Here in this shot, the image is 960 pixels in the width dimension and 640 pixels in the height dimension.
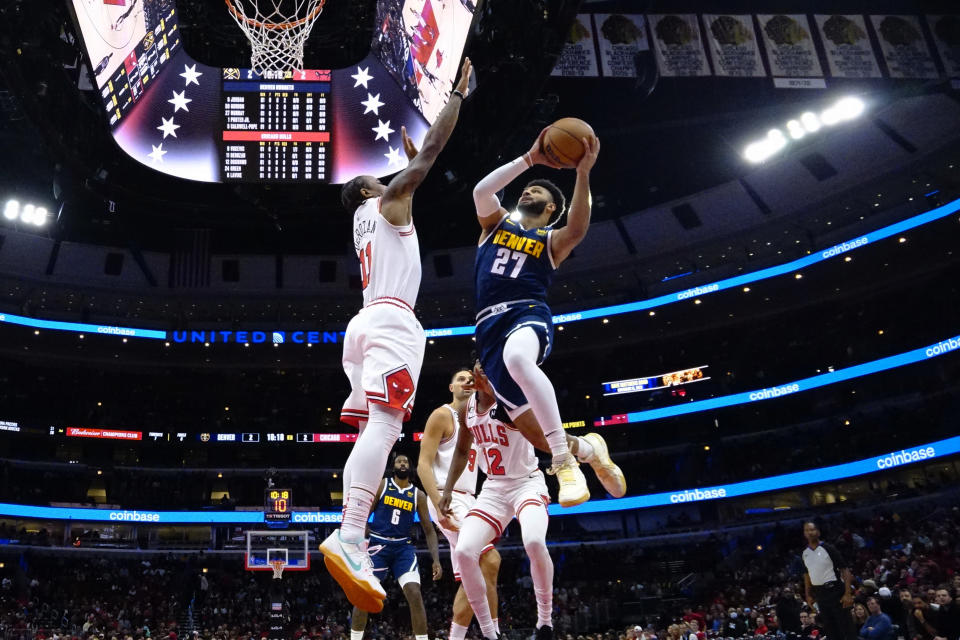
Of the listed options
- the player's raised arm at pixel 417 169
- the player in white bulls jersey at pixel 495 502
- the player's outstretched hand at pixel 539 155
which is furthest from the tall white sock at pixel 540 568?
the player's outstretched hand at pixel 539 155

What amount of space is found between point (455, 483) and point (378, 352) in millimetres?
2897

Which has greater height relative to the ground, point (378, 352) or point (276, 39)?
point (276, 39)

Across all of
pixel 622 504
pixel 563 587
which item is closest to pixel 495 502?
pixel 563 587

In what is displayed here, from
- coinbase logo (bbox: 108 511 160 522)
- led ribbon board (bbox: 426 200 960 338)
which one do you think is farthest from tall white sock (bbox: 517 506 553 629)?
coinbase logo (bbox: 108 511 160 522)

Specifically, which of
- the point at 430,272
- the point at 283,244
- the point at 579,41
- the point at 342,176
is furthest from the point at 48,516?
the point at 579,41

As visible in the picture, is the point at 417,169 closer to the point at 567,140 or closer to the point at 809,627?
the point at 567,140

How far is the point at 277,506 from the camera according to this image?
23.5 m

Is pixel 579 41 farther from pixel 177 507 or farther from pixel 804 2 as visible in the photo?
pixel 177 507

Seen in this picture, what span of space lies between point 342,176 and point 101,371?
26.8m

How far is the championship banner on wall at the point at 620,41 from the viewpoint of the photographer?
17609 millimetres

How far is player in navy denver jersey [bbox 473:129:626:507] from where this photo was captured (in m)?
4.79

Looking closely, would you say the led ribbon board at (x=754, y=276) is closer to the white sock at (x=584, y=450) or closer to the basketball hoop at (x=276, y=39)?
the basketball hoop at (x=276, y=39)

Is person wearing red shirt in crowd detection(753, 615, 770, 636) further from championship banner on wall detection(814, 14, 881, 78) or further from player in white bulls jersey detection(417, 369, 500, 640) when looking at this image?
championship banner on wall detection(814, 14, 881, 78)

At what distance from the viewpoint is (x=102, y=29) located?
1301cm
